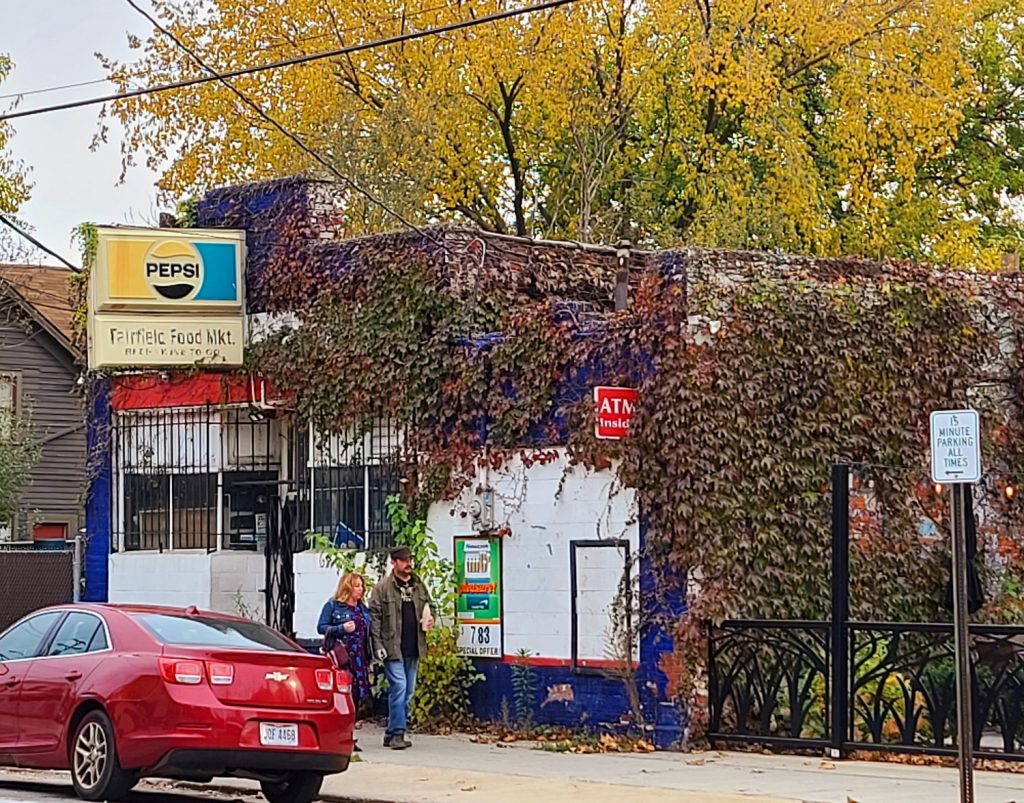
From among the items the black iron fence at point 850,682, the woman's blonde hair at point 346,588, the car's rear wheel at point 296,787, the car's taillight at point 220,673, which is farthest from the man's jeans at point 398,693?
the car's taillight at point 220,673

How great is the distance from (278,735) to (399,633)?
3.87m

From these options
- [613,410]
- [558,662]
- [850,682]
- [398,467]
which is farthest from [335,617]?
[850,682]

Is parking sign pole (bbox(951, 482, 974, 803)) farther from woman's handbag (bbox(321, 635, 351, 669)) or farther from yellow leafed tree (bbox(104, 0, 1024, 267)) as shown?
yellow leafed tree (bbox(104, 0, 1024, 267))

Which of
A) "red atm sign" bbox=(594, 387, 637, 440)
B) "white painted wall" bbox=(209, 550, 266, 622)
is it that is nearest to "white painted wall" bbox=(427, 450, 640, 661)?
"red atm sign" bbox=(594, 387, 637, 440)

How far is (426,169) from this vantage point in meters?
28.3

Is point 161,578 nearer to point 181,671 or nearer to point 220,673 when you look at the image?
point 220,673

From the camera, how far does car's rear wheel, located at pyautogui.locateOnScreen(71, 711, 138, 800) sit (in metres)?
12.7

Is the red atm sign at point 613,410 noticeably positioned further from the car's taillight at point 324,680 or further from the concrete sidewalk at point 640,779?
the car's taillight at point 324,680

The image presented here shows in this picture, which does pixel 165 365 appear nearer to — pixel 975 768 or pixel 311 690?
pixel 311 690

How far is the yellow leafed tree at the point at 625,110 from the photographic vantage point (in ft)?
96.3

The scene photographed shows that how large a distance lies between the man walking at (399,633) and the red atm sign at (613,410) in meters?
2.26

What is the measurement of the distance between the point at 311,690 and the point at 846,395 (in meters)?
6.36

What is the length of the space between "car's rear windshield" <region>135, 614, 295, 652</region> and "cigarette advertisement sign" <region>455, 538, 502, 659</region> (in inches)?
162

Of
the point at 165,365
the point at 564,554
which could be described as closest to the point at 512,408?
the point at 564,554
